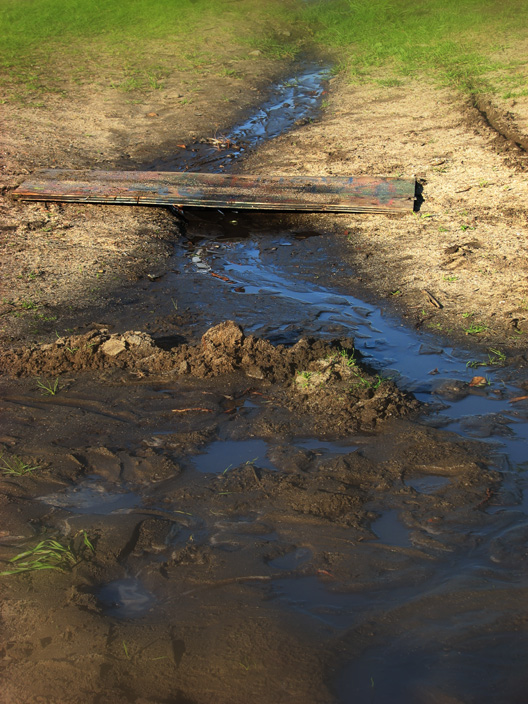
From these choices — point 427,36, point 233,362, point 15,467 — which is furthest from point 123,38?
point 15,467

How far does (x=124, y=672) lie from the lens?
2.41 metres

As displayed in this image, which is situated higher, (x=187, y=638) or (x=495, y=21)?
(x=495, y=21)

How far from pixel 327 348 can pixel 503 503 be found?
1.65m

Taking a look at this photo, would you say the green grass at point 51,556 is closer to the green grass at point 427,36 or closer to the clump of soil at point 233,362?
the clump of soil at point 233,362

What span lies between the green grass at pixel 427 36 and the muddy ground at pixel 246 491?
671 cm

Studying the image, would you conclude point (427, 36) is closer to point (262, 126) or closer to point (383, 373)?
point (262, 126)

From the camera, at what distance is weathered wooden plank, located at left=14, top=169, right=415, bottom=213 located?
697cm

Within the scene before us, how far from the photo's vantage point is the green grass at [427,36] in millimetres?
12203

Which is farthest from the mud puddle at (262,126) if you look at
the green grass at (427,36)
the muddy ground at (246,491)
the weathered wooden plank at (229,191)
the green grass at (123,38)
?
the muddy ground at (246,491)

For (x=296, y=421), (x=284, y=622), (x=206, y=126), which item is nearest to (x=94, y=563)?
(x=284, y=622)

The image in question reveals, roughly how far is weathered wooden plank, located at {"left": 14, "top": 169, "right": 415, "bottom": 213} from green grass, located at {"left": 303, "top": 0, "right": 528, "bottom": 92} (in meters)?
5.13

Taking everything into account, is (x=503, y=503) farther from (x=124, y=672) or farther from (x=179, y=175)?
(x=179, y=175)

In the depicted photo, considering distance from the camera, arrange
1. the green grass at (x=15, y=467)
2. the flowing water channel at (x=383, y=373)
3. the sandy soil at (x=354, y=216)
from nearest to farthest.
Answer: the flowing water channel at (x=383, y=373) → the green grass at (x=15, y=467) → the sandy soil at (x=354, y=216)

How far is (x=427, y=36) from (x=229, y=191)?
9.99m
